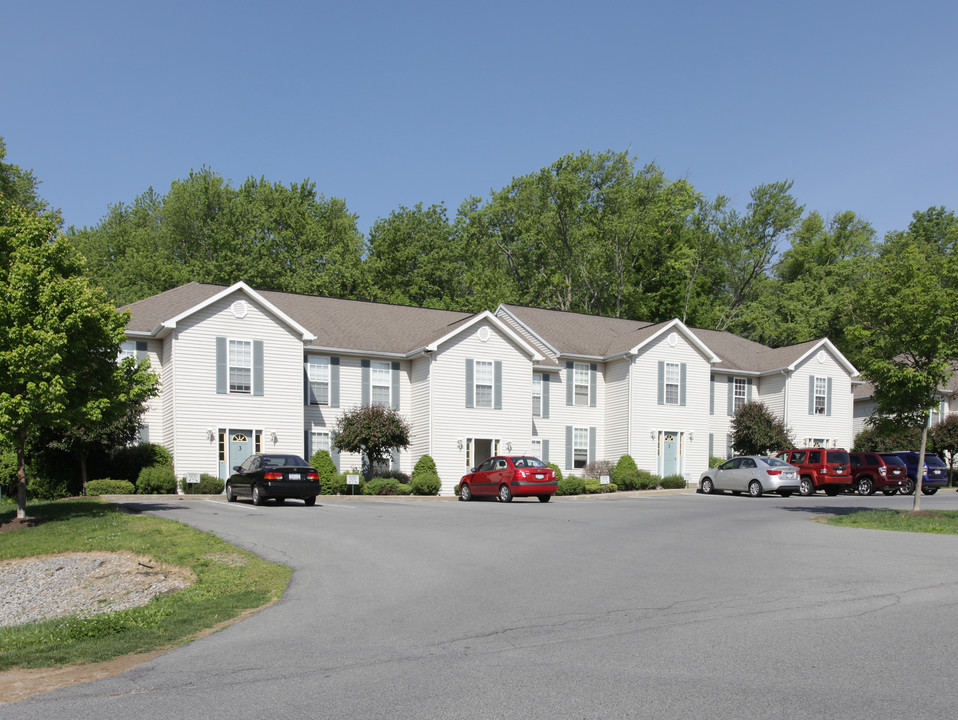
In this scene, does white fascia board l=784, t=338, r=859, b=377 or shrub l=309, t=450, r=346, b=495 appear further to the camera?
white fascia board l=784, t=338, r=859, b=377

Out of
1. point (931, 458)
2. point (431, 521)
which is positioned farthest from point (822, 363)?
point (431, 521)

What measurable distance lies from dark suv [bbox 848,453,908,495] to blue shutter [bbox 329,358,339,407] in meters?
20.8

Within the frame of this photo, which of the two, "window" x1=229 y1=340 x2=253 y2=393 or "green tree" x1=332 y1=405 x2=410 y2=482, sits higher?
"window" x1=229 y1=340 x2=253 y2=393

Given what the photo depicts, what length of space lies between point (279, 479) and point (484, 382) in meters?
14.2

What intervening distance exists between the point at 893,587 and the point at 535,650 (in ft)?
18.8

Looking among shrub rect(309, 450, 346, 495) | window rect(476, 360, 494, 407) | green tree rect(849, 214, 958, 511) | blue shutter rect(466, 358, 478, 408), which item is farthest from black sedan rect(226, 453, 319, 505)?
green tree rect(849, 214, 958, 511)

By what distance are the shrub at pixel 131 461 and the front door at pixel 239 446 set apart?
2.59 m

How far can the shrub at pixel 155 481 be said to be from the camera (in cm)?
2983

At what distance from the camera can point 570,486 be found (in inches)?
1442

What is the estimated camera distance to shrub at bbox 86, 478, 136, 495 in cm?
2844

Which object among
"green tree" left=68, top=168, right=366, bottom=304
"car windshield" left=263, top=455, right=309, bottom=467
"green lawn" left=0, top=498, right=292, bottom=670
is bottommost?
"green lawn" left=0, top=498, right=292, bottom=670

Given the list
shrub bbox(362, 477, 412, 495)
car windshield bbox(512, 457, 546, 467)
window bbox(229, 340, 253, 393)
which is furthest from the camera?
shrub bbox(362, 477, 412, 495)

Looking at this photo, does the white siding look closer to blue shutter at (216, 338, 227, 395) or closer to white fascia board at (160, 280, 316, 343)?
white fascia board at (160, 280, 316, 343)

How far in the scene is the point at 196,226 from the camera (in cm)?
5688
